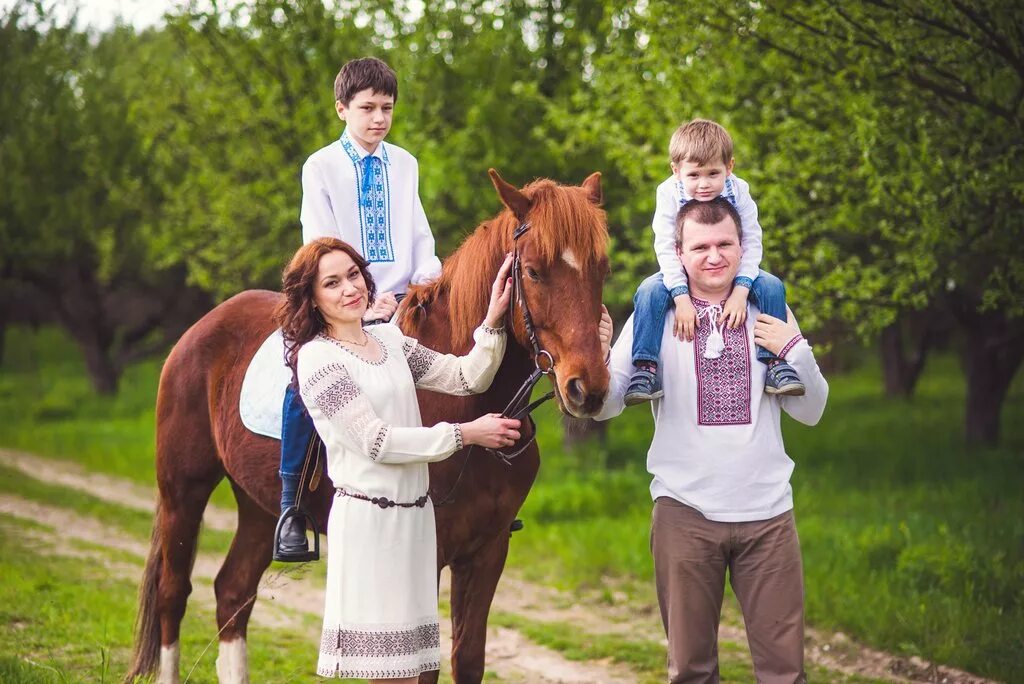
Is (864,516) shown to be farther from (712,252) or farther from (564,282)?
(564,282)

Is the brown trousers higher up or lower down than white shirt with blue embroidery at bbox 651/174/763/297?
lower down

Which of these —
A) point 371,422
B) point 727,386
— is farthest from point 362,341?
point 727,386

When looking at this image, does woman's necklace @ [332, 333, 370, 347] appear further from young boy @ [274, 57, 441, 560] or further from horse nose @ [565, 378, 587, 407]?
young boy @ [274, 57, 441, 560]

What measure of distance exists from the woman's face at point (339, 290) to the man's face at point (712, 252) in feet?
3.64

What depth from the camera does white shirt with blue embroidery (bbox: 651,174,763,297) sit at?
11.8ft

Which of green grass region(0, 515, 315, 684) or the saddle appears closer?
the saddle

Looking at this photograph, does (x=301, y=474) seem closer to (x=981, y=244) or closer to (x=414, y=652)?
(x=414, y=652)

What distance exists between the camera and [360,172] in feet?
14.8

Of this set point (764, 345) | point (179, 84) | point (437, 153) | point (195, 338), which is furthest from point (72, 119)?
point (764, 345)

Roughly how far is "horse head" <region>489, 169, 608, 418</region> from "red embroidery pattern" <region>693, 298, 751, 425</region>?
401 millimetres

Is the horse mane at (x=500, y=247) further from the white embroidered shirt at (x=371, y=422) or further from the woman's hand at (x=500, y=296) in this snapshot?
the white embroidered shirt at (x=371, y=422)

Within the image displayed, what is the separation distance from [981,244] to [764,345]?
4.79 metres

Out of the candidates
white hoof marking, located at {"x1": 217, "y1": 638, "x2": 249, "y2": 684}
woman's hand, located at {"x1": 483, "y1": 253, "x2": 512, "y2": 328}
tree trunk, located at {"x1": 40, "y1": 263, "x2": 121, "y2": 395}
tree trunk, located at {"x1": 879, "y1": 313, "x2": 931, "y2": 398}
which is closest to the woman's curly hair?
woman's hand, located at {"x1": 483, "y1": 253, "x2": 512, "y2": 328}

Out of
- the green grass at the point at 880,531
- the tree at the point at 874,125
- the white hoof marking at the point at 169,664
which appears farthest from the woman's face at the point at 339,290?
the green grass at the point at 880,531
